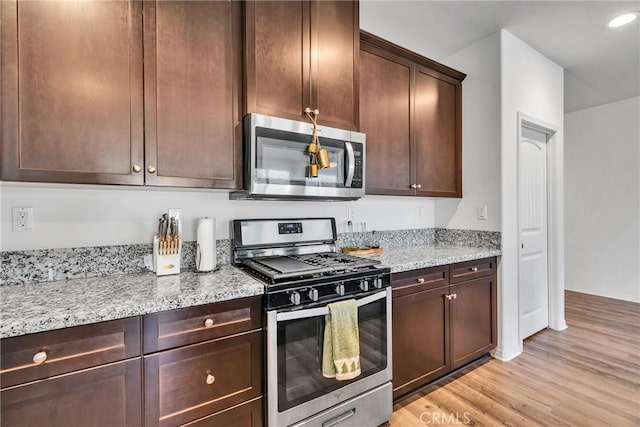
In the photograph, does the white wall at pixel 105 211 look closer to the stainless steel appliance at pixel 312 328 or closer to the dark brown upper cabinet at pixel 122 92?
the stainless steel appliance at pixel 312 328

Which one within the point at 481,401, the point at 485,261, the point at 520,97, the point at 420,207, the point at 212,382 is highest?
the point at 520,97

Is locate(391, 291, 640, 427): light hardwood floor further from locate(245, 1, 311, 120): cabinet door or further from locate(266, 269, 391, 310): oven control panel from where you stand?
locate(245, 1, 311, 120): cabinet door

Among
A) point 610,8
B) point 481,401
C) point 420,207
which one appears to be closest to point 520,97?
point 610,8

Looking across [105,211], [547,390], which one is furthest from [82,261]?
[547,390]

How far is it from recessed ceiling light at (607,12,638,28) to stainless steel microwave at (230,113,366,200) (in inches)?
89.2

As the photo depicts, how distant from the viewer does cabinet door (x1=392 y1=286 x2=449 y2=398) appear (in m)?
1.94

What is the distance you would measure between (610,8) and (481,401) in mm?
2953

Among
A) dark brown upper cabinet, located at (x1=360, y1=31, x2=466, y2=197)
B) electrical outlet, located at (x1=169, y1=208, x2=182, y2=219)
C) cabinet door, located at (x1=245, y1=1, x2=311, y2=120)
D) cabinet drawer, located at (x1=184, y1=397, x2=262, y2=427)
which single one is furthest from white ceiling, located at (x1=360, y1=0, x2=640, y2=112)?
cabinet drawer, located at (x1=184, y1=397, x2=262, y2=427)

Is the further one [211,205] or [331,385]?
[211,205]

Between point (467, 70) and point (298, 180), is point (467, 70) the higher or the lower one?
the higher one

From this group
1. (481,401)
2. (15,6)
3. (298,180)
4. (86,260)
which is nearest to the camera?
(15,6)

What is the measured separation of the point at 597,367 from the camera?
2434mm

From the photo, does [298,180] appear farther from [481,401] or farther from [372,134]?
[481,401]

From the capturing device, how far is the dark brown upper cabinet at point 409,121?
2.32 metres
